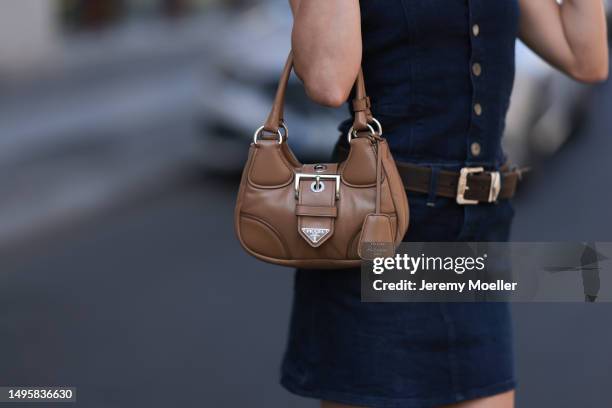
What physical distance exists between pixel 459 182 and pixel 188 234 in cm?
466

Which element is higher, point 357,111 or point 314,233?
point 357,111

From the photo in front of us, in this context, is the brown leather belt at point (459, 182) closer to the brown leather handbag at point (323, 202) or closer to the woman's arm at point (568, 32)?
the brown leather handbag at point (323, 202)

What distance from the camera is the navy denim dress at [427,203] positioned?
7.52 ft

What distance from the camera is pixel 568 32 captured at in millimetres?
2590

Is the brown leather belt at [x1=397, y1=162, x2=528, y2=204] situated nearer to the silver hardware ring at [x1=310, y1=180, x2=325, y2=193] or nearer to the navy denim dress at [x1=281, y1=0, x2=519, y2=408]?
the navy denim dress at [x1=281, y1=0, x2=519, y2=408]

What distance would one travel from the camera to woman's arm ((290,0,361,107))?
7.01 ft

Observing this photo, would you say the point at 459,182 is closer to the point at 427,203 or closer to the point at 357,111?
the point at 427,203

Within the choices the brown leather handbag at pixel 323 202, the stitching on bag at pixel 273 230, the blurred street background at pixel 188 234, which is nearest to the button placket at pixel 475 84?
the brown leather handbag at pixel 323 202

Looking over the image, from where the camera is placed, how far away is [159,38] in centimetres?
2484

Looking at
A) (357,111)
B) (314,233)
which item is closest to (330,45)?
(357,111)

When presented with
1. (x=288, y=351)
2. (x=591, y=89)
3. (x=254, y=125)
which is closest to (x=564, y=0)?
(x=288, y=351)

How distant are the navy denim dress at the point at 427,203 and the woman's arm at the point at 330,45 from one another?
13cm

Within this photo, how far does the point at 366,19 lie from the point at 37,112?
1129 centimetres

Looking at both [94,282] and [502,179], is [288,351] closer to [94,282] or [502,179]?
[502,179]
